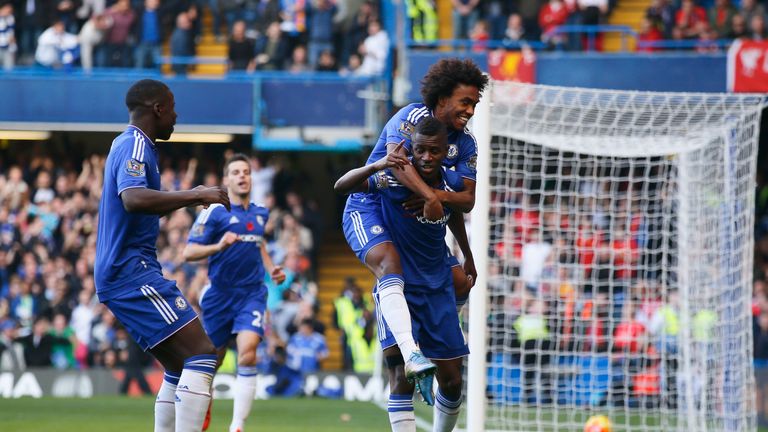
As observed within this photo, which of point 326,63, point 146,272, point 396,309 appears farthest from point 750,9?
point 146,272

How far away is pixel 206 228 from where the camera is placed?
34.6 ft

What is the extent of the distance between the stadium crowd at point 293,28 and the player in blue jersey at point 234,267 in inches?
382

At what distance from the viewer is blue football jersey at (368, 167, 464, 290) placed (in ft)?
23.9

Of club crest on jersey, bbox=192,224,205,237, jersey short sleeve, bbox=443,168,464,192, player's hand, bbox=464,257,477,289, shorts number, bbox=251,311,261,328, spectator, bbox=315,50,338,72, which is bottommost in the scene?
shorts number, bbox=251,311,261,328

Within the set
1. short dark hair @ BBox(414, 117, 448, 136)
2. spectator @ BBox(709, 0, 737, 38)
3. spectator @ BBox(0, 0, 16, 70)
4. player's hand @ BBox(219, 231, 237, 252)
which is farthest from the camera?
spectator @ BBox(0, 0, 16, 70)

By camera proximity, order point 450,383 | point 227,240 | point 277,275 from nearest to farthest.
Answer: point 450,383 < point 227,240 < point 277,275

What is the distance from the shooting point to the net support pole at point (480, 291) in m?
8.68

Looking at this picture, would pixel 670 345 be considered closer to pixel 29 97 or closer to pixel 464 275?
pixel 464 275

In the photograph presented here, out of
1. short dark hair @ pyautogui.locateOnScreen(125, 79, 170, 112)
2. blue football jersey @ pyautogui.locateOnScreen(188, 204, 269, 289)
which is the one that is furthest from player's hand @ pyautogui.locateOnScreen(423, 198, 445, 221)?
blue football jersey @ pyautogui.locateOnScreen(188, 204, 269, 289)

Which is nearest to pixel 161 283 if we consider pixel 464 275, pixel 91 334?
pixel 464 275

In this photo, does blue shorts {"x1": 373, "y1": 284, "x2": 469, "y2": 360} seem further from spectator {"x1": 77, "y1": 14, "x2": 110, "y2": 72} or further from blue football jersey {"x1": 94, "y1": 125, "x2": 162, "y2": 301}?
spectator {"x1": 77, "y1": 14, "x2": 110, "y2": 72}

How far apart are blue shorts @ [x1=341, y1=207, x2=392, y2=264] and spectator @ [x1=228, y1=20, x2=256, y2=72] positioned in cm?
1372

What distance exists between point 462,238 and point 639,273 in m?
6.95

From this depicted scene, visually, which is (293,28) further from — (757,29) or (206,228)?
(206,228)
